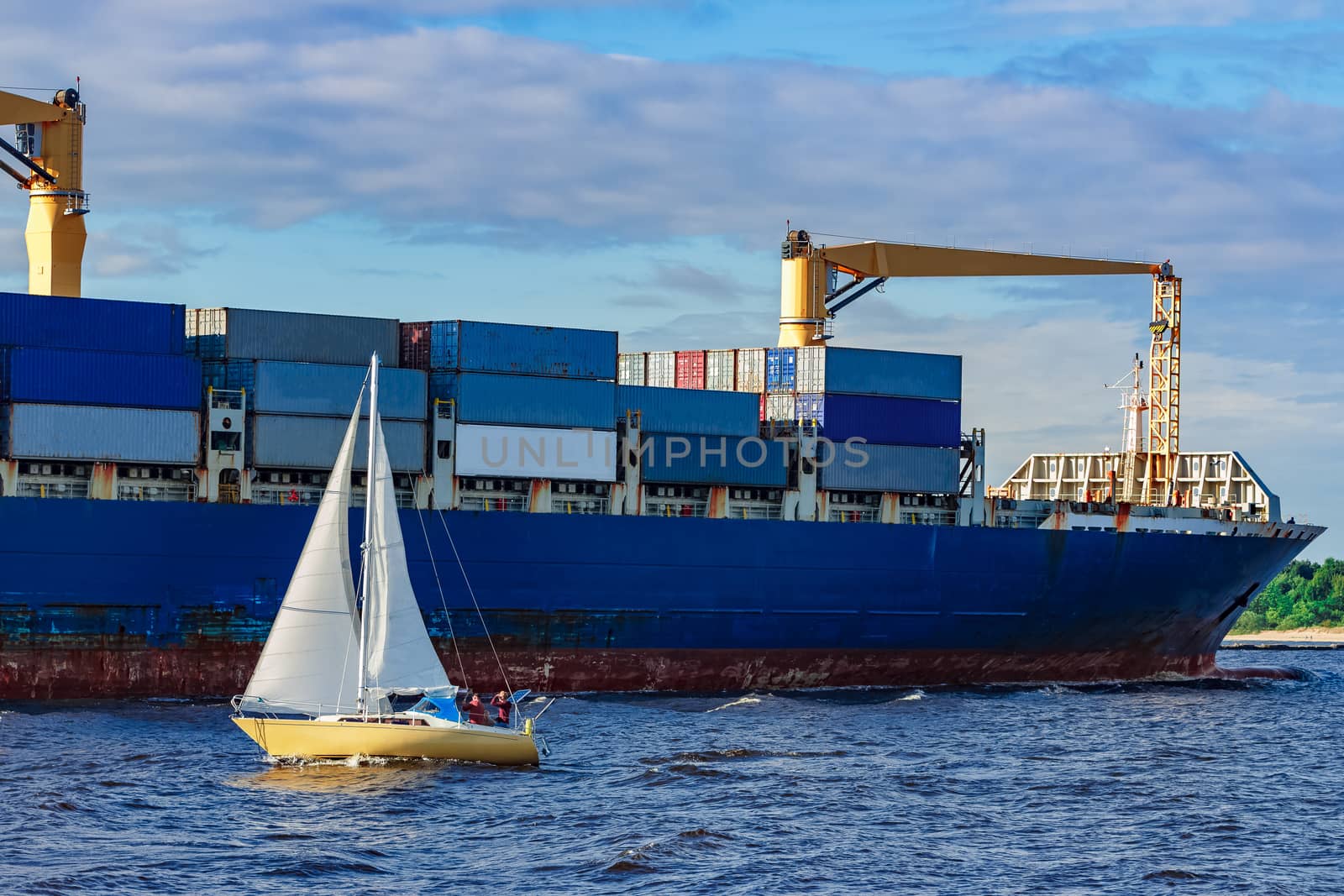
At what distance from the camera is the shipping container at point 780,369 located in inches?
2156

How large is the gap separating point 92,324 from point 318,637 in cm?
1421

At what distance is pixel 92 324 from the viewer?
4381cm

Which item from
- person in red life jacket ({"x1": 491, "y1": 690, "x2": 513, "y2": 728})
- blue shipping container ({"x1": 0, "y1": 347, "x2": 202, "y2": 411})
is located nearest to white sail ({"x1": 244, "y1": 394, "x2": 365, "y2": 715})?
person in red life jacket ({"x1": 491, "y1": 690, "x2": 513, "y2": 728})

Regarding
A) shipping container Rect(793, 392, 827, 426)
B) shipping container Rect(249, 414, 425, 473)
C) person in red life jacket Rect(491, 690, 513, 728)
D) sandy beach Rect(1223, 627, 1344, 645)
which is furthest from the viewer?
sandy beach Rect(1223, 627, 1344, 645)

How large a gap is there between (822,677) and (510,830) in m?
24.1

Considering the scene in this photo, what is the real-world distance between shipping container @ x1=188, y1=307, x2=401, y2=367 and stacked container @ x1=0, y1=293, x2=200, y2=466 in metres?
1.47

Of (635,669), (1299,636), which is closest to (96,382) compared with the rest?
(635,669)

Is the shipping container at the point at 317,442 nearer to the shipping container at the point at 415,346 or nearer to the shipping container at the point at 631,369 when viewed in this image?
the shipping container at the point at 415,346

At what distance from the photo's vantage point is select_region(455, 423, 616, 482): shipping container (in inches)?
1882

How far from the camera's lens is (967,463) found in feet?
185

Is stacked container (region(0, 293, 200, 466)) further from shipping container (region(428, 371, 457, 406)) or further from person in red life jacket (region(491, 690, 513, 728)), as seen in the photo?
person in red life jacket (region(491, 690, 513, 728))

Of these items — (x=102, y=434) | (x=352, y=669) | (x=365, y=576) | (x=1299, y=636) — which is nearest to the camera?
(x=365, y=576)

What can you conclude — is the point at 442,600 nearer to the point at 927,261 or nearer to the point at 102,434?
the point at 102,434

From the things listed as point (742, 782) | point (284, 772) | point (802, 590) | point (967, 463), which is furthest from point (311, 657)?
point (967, 463)
